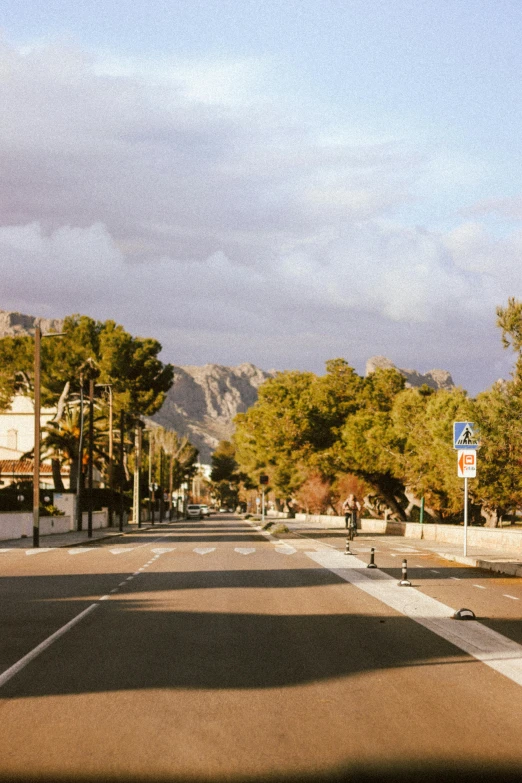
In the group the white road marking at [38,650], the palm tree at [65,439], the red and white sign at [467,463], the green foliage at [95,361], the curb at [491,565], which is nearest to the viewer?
the white road marking at [38,650]

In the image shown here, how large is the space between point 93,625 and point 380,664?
4.65 metres

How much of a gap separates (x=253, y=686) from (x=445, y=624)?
17.2 ft

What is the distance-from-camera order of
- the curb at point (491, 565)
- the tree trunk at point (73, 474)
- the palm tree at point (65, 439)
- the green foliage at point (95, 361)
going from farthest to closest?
the green foliage at point (95, 361) < the tree trunk at point (73, 474) < the palm tree at point (65, 439) < the curb at point (491, 565)

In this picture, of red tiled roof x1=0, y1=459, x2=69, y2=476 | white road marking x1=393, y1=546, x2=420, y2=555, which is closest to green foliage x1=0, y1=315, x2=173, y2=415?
red tiled roof x1=0, y1=459, x2=69, y2=476

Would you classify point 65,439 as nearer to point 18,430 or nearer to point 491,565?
point 18,430

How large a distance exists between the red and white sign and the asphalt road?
29.4ft

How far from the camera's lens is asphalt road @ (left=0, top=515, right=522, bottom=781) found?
6.57 meters

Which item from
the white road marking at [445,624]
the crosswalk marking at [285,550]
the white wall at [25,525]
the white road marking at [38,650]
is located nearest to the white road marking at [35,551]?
the crosswalk marking at [285,550]

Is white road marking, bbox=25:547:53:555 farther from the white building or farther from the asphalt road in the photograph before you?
the white building

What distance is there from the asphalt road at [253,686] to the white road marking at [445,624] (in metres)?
0.08

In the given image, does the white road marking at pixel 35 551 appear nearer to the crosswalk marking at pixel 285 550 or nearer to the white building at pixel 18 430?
the crosswalk marking at pixel 285 550

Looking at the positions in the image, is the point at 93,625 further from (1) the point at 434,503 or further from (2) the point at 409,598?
(1) the point at 434,503

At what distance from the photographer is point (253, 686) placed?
9078mm

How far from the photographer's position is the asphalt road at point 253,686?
21.6 ft
